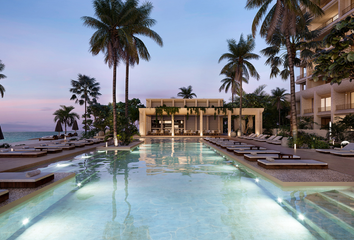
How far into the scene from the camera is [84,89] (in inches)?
1249

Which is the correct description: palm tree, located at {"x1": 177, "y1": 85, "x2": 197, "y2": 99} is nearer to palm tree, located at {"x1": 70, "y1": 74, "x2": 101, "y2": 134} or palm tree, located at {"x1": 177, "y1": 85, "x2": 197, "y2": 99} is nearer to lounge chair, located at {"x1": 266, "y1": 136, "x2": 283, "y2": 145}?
palm tree, located at {"x1": 70, "y1": 74, "x2": 101, "y2": 134}

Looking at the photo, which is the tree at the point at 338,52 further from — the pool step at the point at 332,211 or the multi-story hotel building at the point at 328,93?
the multi-story hotel building at the point at 328,93

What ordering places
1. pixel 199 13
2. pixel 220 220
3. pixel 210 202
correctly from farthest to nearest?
pixel 199 13 < pixel 210 202 < pixel 220 220

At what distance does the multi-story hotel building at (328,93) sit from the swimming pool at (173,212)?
20.2 m

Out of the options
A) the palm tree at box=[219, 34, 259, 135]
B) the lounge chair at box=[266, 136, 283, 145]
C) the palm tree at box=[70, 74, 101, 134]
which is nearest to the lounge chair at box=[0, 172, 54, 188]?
the lounge chair at box=[266, 136, 283, 145]

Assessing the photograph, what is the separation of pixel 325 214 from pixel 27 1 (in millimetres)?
27449

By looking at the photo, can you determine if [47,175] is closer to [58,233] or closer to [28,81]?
[58,233]

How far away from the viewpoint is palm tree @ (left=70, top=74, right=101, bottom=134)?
31.5m

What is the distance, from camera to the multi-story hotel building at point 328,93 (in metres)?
23.5

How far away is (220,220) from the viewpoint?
3969 millimetres

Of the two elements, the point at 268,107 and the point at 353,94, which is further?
the point at 268,107

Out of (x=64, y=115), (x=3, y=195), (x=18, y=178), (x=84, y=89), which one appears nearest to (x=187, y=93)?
(x=84, y=89)

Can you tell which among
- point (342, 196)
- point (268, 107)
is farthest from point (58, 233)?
point (268, 107)

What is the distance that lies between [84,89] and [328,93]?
33697 millimetres
